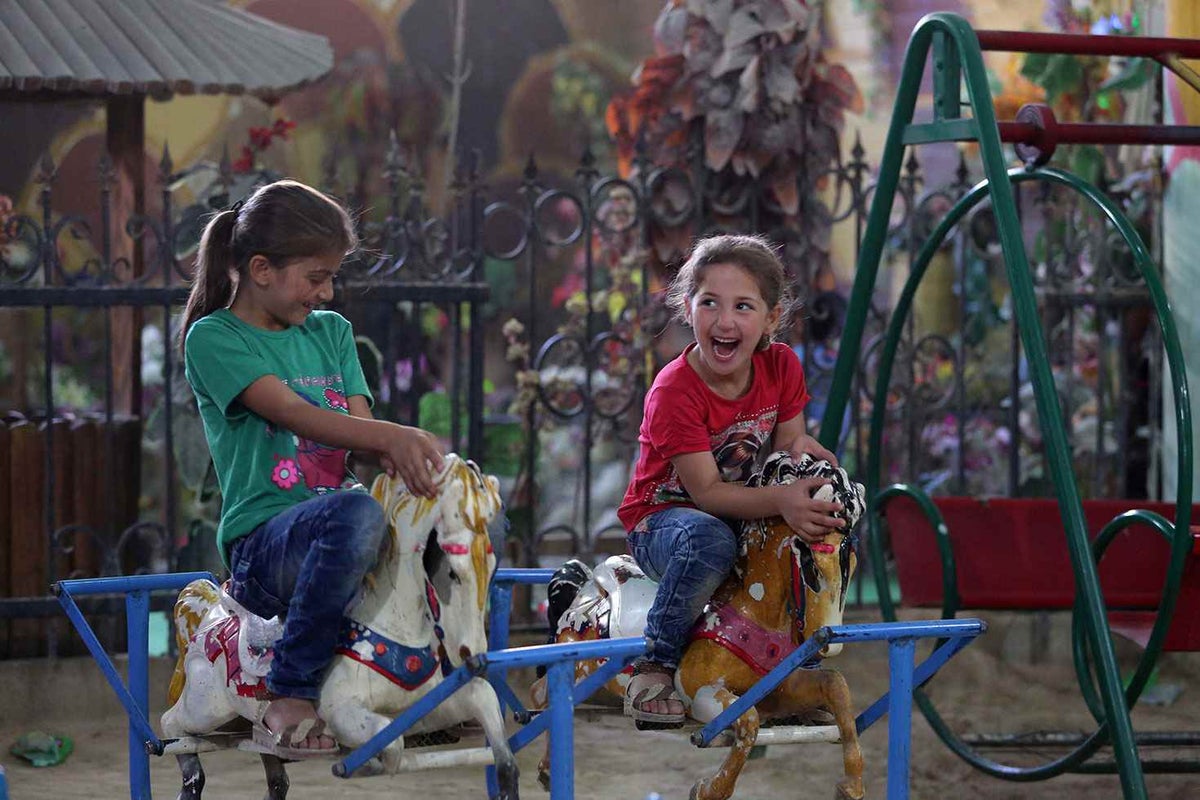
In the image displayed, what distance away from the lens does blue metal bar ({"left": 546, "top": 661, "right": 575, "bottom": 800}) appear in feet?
8.52

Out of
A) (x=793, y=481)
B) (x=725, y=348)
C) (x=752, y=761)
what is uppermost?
(x=725, y=348)

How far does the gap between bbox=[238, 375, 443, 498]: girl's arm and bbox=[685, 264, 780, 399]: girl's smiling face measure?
2.30 ft

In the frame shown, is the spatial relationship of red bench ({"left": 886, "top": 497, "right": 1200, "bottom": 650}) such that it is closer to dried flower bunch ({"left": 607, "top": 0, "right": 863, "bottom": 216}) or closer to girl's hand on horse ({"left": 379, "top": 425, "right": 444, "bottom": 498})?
dried flower bunch ({"left": 607, "top": 0, "right": 863, "bottom": 216})

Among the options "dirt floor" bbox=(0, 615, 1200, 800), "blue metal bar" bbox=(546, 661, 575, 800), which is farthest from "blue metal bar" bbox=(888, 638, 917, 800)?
"dirt floor" bbox=(0, 615, 1200, 800)

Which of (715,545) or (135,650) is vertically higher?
(715,545)

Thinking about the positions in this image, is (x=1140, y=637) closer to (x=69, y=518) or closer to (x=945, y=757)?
(x=945, y=757)

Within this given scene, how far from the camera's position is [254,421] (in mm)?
2881

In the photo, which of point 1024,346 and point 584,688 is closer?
point 584,688

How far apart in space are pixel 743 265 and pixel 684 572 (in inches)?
24.1

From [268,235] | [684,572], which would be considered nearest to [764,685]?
[684,572]

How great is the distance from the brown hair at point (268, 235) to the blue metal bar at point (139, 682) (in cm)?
59

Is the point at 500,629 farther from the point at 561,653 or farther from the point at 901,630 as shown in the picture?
the point at 901,630

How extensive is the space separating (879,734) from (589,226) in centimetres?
199

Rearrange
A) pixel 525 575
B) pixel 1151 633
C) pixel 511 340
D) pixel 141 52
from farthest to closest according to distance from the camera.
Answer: pixel 511 340, pixel 141 52, pixel 1151 633, pixel 525 575
